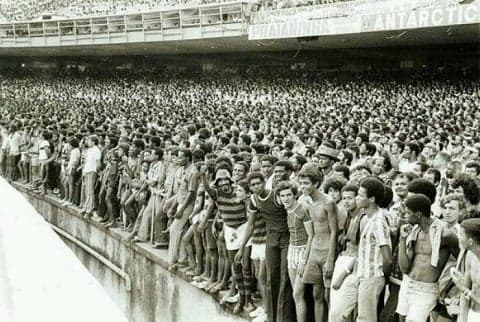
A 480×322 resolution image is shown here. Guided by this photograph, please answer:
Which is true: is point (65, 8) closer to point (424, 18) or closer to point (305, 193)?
point (424, 18)

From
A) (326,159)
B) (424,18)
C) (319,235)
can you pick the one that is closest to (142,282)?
(326,159)

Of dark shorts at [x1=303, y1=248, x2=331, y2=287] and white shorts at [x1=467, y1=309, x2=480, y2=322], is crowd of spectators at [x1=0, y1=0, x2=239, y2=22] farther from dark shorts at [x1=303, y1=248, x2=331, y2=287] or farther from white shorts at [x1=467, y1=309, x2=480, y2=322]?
white shorts at [x1=467, y1=309, x2=480, y2=322]

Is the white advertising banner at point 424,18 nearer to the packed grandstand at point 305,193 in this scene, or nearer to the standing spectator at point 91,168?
the packed grandstand at point 305,193

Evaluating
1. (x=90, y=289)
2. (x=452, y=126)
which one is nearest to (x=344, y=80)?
(x=452, y=126)

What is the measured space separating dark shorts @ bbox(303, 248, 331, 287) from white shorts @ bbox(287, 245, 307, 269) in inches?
4.3

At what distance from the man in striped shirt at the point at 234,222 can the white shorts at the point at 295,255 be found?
86 centimetres

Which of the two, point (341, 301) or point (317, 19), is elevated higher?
point (317, 19)

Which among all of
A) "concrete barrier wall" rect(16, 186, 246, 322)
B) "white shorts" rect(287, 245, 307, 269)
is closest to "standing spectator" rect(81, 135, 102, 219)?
"concrete barrier wall" rect(16, 186, 246, 322)

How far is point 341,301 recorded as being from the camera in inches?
185

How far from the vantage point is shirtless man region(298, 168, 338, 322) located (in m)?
4.82

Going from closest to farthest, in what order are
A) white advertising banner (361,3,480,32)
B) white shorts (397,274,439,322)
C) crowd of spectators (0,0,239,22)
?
white shorts (397,274,439,322) → white advertising banner (361,3,480,32) → crowd of spectators (0,0,239,22)

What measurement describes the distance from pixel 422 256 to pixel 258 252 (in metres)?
1.94

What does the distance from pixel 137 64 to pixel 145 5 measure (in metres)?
4.41

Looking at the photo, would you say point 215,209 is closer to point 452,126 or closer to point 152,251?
point 152,251
